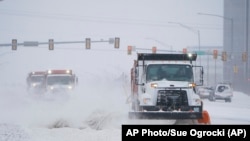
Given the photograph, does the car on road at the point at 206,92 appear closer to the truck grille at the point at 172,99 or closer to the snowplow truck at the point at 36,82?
the snowplow truck at the point at 36,82

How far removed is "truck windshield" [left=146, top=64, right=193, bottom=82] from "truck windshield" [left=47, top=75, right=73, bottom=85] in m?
21.1

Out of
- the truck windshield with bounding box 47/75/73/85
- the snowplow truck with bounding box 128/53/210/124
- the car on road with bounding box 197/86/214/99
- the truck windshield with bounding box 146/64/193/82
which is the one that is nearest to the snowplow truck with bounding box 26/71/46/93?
the truck windshield with bounding box 47/75/73/85

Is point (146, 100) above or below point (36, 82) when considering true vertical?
above

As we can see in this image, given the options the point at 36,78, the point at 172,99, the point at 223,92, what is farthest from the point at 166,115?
the point at 223,92

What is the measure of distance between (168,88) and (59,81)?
22.6 metres

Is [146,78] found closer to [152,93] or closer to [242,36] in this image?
[152,93]

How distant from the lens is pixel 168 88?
2041 centimetres

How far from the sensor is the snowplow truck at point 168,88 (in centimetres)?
1986

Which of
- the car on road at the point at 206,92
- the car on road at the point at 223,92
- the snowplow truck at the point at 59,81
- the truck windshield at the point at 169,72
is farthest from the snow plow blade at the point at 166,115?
the car on road at the point at 206,92

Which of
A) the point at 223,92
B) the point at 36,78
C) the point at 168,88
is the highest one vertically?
the point at 168,88

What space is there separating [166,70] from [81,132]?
14.2ft

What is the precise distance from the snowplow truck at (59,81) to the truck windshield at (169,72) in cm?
2001

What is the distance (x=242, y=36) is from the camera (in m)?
119

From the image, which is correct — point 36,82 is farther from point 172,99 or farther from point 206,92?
point 172,99
